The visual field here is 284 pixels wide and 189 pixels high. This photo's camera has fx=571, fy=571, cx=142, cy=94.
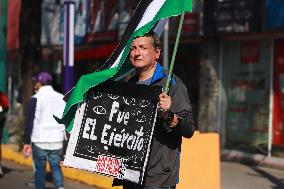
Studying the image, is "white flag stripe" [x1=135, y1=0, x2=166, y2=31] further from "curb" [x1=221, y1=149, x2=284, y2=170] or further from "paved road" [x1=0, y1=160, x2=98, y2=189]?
"curb" [x1=221, y1=149, x2=284, y2=170]

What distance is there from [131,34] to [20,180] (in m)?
6.47

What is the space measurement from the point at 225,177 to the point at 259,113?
7.41 ft

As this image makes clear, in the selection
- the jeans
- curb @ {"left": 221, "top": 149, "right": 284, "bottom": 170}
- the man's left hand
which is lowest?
curb @ {"left": 221, "top": 149, "right": 284, "bottom": 170}

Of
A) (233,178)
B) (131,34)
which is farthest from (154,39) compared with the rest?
(233,178)

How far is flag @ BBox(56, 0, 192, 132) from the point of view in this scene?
3.80 m

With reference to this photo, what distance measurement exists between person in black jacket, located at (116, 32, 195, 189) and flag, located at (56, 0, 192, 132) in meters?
0.13

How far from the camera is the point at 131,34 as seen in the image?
12.9 ft

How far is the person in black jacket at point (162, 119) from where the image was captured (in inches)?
134

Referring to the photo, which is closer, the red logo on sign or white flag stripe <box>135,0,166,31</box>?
the red logo on sign

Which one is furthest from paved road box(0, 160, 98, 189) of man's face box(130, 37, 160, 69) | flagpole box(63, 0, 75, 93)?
man's face box(130, 37, 160, 69)

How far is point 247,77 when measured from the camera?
11992mm

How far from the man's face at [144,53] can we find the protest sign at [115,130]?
15 cm

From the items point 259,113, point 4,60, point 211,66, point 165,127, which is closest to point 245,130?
point 259,113

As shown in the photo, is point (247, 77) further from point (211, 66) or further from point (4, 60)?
point (4, 60)
